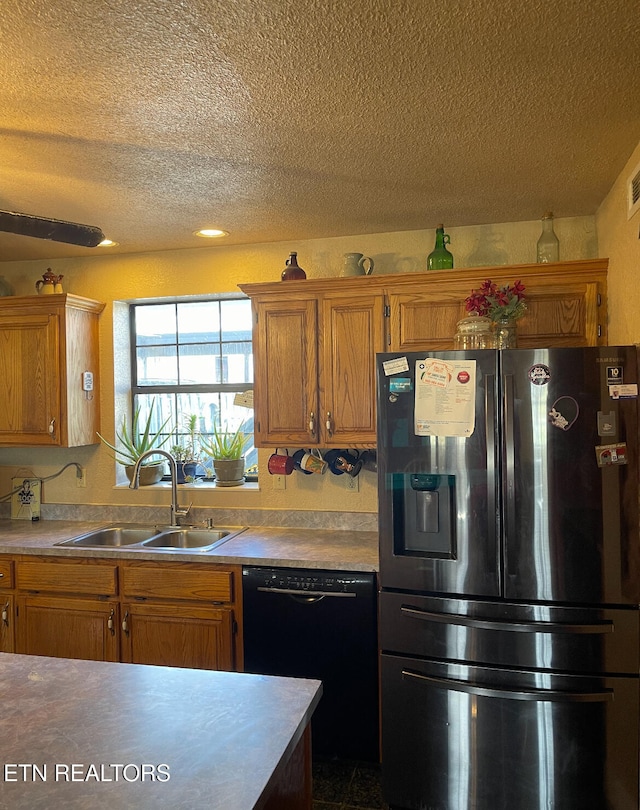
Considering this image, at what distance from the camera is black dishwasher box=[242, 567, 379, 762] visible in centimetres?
250

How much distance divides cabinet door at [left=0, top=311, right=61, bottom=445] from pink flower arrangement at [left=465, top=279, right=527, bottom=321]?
88.6 inches

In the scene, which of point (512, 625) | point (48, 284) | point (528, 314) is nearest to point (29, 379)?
point (48, 284)

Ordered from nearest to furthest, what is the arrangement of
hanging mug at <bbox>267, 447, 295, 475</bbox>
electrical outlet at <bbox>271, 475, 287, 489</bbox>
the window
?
hanging mug at <bbox>267, 447, 295, 475</bbox> < electrical outlet at <bbox>271, 475, 287, 489</bbox> < the window

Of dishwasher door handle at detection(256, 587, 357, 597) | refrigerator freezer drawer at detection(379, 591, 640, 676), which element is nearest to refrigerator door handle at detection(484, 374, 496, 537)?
refrigerator freezer drawer at detection(379, 591, 640, 676)

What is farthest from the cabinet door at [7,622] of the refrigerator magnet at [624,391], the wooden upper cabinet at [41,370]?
the refrigerator magnet at [624,391]

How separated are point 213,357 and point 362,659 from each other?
6.42 ft

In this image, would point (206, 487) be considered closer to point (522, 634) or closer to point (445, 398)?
point (445, 398)

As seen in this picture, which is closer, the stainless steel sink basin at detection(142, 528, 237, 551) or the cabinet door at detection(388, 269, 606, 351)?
the cabinet door at detection(388, 269, 606, 351)

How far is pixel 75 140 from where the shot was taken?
2.00 metres

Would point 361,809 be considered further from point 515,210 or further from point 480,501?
point 515,210

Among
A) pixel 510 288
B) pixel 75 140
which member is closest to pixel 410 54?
pixel 75 140

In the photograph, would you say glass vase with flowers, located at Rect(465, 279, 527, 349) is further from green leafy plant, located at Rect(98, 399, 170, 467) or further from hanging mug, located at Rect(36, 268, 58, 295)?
hanging mug, located at Rect(36, 268, 58, 295)

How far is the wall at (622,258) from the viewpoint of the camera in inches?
84.4

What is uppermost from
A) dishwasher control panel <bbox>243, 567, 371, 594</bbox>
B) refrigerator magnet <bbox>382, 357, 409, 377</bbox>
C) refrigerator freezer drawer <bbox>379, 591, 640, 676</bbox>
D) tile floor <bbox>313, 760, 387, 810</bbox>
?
refrigerator magnet <bbox>382, 357, 409, 377</bbox>
